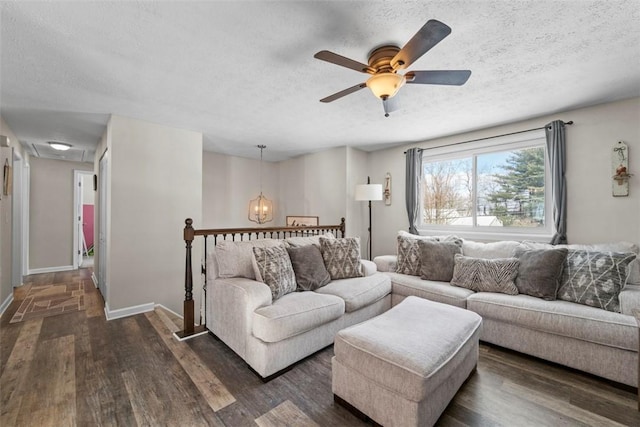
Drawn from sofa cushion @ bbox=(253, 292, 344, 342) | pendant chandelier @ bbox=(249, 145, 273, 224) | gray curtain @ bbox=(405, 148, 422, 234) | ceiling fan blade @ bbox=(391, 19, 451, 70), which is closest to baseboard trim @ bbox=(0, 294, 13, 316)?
sofa cushion @ bbox=(253, 292, 344, 342)

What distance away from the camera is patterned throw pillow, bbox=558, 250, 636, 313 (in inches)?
86.0

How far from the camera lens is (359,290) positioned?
272cm

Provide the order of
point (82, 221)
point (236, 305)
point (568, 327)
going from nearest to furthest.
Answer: point (568, 327), point (236, 305), point (82, 221)

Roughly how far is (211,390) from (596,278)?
126 inches

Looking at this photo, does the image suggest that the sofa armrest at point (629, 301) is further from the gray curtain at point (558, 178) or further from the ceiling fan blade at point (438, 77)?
the ceiling fan blade at point (438, 77)

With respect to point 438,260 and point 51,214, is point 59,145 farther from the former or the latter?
point 438,260

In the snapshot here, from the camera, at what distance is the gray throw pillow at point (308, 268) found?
267 centimetres

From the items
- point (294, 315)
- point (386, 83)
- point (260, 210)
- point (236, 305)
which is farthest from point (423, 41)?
point (260, 210)

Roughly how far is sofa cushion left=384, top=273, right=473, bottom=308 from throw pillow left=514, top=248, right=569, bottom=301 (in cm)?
49

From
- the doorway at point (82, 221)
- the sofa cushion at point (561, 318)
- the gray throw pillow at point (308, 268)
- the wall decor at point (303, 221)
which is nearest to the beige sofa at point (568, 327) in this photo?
the sofa cushion at point (561, 318)

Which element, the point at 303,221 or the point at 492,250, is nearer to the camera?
the point at 492,250

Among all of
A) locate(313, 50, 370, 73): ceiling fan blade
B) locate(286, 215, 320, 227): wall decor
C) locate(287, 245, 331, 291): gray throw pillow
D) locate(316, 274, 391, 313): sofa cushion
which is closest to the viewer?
locate(313, 50, 370, 73): ceiling fan blade

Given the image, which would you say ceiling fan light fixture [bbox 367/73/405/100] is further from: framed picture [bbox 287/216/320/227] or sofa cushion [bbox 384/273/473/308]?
framed picture [bbox 287/216/320/227]

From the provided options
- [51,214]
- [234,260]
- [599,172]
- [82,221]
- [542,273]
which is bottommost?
[542,273]
